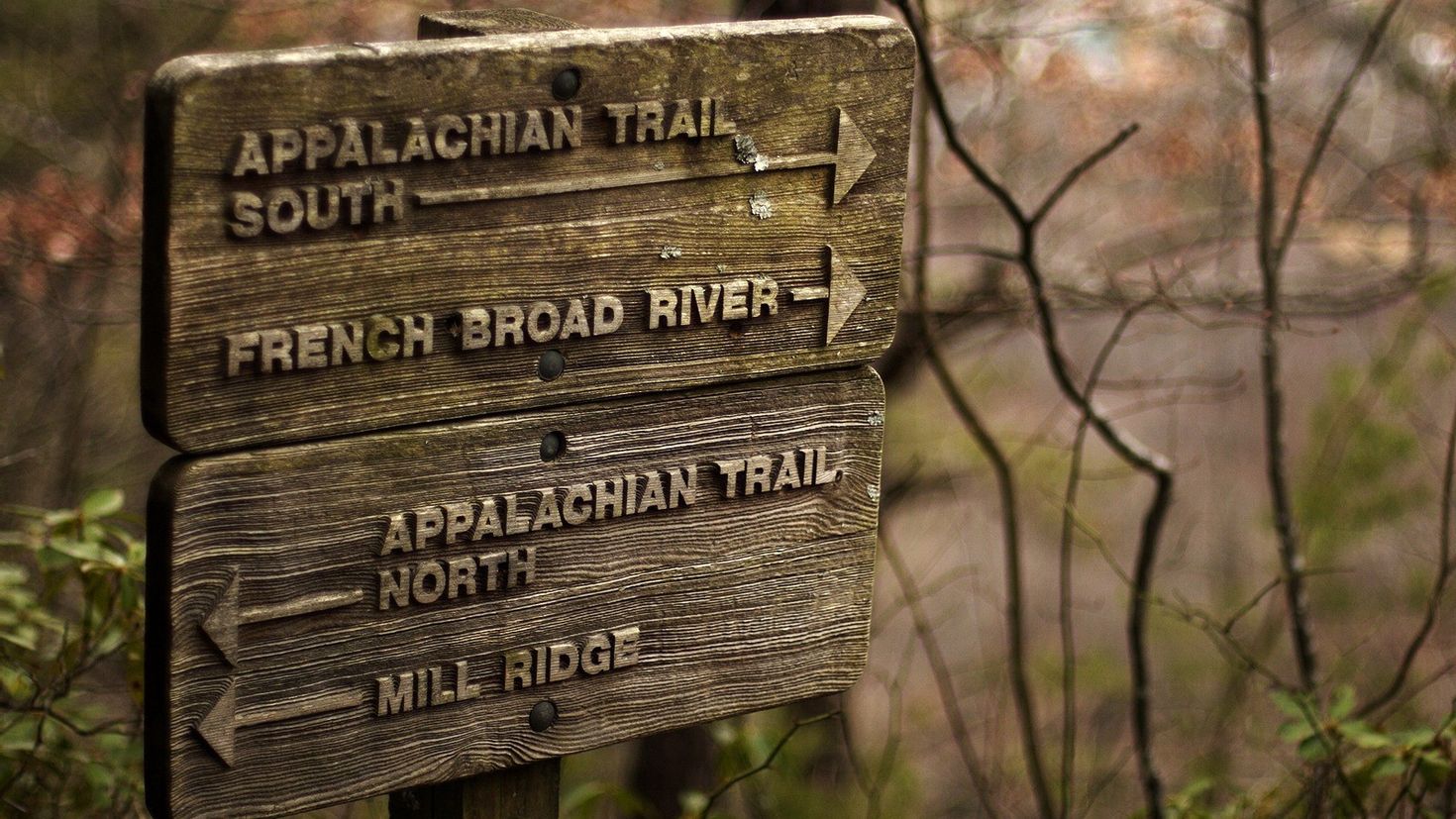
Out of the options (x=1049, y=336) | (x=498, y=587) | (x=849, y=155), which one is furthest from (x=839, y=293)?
(x=1049, y=336)

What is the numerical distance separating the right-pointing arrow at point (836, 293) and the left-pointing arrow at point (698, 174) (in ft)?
0.29

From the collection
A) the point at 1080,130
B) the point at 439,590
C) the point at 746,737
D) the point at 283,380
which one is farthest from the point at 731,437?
the point at 1080,130

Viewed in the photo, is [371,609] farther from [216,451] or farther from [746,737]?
[746,737]

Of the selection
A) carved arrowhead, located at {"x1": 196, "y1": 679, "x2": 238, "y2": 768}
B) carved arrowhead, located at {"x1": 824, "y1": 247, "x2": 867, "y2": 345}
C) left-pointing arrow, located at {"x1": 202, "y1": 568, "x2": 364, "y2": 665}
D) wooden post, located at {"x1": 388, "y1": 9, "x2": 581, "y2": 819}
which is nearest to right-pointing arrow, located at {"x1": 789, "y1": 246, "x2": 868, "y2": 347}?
carved arrowhead, located at {"x1": 824, "y1": 247, "x2": 867, "y2": 345}

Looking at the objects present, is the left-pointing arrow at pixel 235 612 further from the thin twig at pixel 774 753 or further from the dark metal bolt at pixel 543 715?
the thin twig at pixel 774 753

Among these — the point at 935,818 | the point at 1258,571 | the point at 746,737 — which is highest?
the point at 746,737

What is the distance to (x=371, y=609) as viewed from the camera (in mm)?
1650

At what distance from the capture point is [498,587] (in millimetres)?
1737

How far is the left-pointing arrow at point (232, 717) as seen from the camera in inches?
61.7

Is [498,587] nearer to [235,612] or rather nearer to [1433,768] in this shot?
[235,612]

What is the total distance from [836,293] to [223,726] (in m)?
Result: 0.91

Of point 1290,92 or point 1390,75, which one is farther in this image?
point 1390,75

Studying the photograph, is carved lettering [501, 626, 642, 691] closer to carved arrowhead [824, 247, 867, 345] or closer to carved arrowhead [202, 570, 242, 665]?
carved arrowhead [202, 570, 242, 665]

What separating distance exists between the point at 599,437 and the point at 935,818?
19.8 feet
